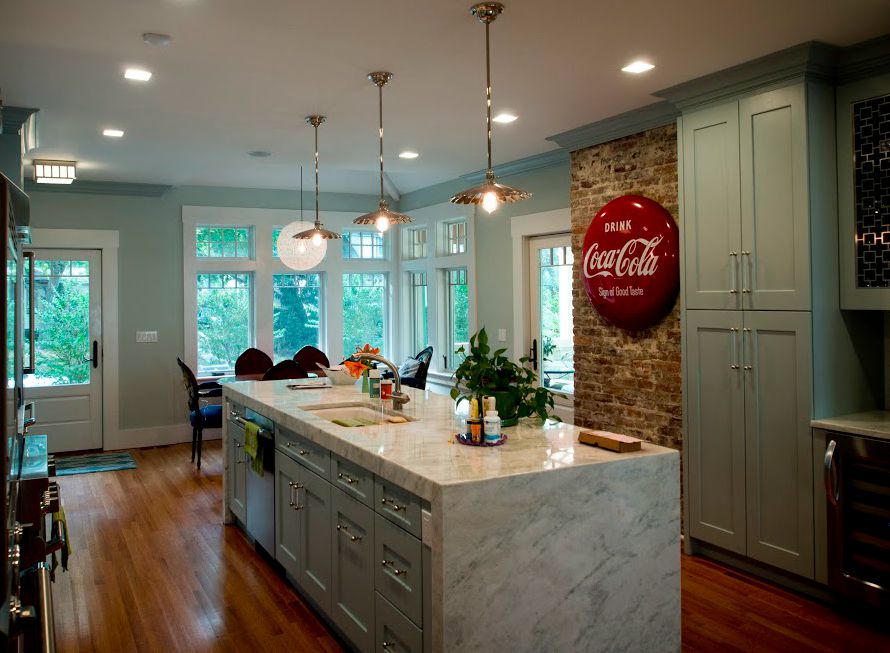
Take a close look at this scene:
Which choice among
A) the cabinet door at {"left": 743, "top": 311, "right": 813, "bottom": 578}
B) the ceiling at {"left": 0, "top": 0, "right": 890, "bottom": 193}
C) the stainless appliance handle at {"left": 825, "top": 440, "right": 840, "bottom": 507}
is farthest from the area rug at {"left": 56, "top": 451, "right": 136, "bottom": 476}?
the stainless appliance handle at {"left": 825, "top": 440, "right": 840, "bottom": 507}

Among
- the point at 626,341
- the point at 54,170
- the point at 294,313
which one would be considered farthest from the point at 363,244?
the point at 626,341

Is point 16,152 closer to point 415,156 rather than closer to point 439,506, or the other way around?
point 415,156

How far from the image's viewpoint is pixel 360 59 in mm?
3564

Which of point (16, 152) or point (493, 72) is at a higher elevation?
point (493, 72)

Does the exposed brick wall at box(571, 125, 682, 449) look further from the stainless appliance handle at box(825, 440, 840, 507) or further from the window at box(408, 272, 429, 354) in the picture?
the window at box(408, 272, 429, 354)

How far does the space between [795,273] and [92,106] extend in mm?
3999

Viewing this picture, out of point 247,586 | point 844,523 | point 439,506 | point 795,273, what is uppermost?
point 795,273

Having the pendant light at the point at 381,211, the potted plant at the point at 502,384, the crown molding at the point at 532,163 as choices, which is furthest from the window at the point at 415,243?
the potted plant at the point at 502,384

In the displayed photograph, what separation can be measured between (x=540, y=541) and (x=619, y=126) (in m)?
3.10

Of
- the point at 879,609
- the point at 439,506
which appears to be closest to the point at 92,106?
the point at 439,506

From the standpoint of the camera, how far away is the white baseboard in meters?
7.45

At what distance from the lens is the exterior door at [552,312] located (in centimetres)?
580

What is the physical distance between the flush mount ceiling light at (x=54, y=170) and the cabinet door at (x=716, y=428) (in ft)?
16.6

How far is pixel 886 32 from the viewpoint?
3.25 metres
